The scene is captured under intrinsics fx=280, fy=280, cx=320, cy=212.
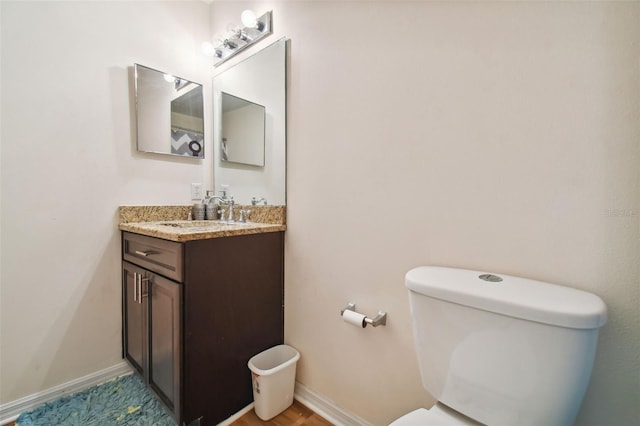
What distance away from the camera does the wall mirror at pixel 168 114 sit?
1618 millimetres

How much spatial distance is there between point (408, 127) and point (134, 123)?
152 cm

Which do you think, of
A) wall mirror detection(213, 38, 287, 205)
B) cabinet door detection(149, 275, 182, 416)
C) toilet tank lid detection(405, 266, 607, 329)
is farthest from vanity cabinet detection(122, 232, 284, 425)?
toilet tank lid detection(405, 266, 607, 329)

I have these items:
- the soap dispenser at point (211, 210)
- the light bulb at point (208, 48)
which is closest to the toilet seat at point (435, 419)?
the soap dispenser at point (211, 210)

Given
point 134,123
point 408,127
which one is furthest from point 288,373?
point 134,123

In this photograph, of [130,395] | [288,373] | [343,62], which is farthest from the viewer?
[130,395]

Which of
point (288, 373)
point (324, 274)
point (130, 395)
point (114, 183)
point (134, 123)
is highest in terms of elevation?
point (134, 123)

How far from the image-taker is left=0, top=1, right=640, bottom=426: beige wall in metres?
0.71

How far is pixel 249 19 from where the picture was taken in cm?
152

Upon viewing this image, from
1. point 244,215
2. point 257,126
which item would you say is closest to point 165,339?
point 244,215

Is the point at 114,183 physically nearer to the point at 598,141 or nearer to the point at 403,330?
the point at 403,330

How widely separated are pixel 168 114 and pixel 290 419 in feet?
5.90

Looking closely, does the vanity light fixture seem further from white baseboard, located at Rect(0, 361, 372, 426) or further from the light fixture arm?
white baseboard, located at Rect(0, 361, 372, 426)

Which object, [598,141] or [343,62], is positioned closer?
[598,141]

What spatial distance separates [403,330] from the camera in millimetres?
1046
